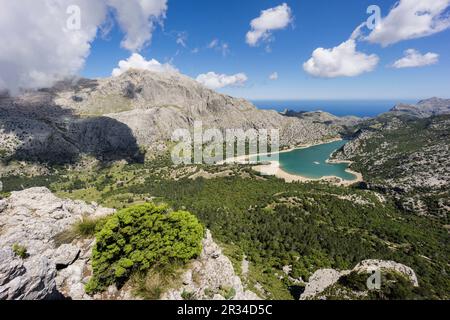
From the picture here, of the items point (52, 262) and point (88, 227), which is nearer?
point (52, 262)

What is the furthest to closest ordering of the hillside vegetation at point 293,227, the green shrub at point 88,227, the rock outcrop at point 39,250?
the hillside vegetation at point 293,227 < the green shrub at point 88,227 < the rock outcrop at point 39,250

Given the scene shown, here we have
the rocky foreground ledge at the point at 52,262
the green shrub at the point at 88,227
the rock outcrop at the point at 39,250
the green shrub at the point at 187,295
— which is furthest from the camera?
the green shrub at the point at 88,227

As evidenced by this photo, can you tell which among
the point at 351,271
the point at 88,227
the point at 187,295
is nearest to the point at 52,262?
the point at 88,227

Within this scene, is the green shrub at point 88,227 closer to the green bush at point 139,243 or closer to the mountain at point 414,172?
the green bush at point 139,243

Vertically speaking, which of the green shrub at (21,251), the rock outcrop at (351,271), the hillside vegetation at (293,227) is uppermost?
the green shrub at (21,251)

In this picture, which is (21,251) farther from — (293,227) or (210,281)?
(293,227)

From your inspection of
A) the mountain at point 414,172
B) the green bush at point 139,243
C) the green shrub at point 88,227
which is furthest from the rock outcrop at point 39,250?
the mountain at point 414,172

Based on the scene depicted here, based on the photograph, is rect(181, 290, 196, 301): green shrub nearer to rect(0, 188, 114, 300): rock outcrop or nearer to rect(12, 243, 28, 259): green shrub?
rect(0, 188, 114, 300): rock outcrop
